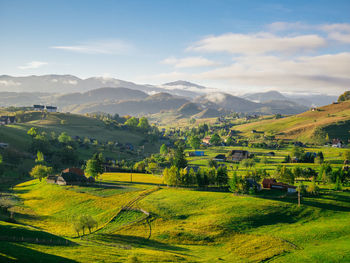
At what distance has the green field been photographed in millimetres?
48156

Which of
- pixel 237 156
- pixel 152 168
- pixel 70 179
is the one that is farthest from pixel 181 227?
pixel 237 156

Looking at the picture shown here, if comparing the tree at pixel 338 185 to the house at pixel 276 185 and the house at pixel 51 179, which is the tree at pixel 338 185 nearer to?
the house at pixel 276 185

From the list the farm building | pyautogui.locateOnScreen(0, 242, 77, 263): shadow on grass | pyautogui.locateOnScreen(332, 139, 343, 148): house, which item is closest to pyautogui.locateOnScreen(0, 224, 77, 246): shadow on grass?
pyautogui.locateOnScreen(0, 242, 77, 263): shadow on grass

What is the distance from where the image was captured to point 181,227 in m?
63.3

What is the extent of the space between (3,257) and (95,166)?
6843cm

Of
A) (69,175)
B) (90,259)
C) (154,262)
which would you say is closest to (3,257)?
(90,259)

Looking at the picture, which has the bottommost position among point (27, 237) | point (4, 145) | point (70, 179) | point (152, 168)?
point (27, 237)

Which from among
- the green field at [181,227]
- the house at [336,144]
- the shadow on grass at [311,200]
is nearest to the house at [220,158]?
the green field at [181,227]

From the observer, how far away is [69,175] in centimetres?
10412

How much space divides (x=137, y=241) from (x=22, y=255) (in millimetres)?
23698

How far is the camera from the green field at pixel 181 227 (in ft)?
158

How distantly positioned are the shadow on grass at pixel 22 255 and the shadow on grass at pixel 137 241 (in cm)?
1734

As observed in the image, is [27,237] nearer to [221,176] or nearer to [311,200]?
Result: [221,176]

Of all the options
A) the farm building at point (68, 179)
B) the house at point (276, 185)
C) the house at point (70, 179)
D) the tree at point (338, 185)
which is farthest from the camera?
the farm building at point (68, 179)
